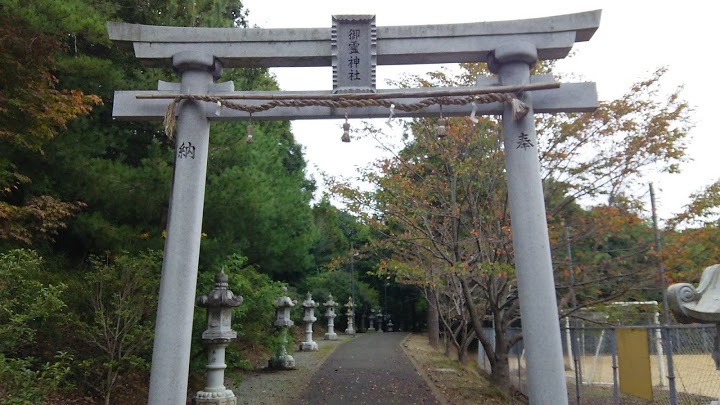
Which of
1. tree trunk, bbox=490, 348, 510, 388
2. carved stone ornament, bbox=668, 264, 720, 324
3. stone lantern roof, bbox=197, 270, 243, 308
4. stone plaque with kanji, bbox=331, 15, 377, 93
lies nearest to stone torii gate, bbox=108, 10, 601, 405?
stone plaque with kanji, bbox=331, 15, 377, 93

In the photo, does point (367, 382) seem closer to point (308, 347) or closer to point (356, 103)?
point (308, 347)

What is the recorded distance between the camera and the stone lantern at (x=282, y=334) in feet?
46.7

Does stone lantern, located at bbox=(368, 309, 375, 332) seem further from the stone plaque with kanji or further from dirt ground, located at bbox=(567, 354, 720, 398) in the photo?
the stone plaque with kanji

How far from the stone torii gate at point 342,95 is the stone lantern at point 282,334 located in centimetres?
911

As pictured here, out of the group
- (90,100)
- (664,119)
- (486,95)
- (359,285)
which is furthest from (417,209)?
(359,285)

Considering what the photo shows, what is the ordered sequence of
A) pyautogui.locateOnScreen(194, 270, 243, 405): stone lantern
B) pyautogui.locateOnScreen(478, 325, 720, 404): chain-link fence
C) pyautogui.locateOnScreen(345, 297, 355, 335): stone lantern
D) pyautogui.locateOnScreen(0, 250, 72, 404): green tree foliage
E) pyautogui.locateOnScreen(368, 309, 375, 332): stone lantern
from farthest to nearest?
pyautogui.locateOnScreen(368, 309, 375, 332): stone lantern → pyautogui.locateOnScreen(345, 297, 355, 335): stone lantern → pyautogui.locateOnScreen(194, 270, 243, 405): stone lantern → pyautogui.locateOnScreen(478, 325, 720, 404): chain-link fence → pyautogui.locateOnScreen(0, 250, 72, 404): green tree foliage

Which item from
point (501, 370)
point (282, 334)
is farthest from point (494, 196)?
point (282, 334)

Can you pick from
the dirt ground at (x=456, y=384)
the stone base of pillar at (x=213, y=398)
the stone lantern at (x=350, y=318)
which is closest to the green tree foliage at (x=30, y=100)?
the stone base of pillar at (x=213, y=398)

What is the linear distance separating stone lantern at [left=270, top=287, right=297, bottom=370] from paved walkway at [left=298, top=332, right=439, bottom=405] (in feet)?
3.17

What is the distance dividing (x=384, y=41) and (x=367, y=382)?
933 centimetres

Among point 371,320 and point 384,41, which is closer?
point 384,41

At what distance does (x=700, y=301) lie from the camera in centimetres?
447

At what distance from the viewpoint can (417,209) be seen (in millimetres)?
Result: 10484

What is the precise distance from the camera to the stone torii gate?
5.04m
